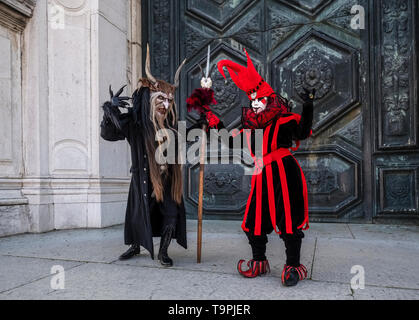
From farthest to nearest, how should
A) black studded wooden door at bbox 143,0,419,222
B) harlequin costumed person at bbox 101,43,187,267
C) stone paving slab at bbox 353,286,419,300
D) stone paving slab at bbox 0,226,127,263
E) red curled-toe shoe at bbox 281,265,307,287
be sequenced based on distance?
black studded wooden door at bbox 143,0,419,222, stone paving slab at bbox 0,226,127,263, harlequin costumed person at bbox 101,43,187,267, red curled-toe shoe at bbox 281,265,307,287, stone paving slab at bbox 353,286,419,300

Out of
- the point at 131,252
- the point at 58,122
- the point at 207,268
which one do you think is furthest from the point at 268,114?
the point at 58,122

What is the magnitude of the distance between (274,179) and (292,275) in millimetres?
670

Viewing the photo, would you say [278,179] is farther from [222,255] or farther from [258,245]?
[222,255]

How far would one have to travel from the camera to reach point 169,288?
7.17 feet

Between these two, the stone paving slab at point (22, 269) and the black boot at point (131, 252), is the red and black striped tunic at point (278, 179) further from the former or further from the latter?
the stone paving slab at point (22, 269)

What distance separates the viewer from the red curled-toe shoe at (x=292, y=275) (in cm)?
221

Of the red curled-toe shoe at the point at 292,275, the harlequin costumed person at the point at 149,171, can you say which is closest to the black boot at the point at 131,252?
the harlequin costumed person at the point at 149,171

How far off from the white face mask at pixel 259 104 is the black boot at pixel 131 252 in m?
1.59

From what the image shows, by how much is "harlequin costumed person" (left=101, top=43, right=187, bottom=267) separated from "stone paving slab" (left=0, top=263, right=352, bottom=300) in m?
0.38

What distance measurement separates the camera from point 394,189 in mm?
4555

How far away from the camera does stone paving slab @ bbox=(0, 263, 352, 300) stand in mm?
2039

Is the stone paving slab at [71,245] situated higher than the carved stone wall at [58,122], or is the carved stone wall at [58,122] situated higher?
the carved stone wall at [58,122]

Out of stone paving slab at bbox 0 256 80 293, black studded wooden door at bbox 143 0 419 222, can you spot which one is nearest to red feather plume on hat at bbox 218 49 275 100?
stone paving slab at bbox 0 256 80 293

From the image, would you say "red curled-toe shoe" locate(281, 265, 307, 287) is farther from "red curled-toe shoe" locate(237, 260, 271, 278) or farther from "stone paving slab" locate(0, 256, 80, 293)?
"stone paving slab" locate(0, 256, 80, 293)
